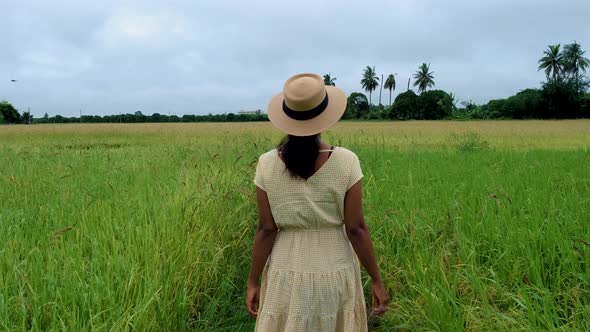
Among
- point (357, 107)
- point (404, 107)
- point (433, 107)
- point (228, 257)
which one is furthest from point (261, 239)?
point (357, 107)

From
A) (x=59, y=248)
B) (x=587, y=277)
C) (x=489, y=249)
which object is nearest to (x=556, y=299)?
(x=587, y=277)

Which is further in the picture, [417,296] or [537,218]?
[537,218]

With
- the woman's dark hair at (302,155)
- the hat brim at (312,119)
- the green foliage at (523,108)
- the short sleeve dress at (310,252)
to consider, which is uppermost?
the green foliage at (523,108)

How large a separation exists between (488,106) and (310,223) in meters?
62.0

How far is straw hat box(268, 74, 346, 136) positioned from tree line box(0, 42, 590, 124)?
1696 inches

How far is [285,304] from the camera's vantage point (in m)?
1.83

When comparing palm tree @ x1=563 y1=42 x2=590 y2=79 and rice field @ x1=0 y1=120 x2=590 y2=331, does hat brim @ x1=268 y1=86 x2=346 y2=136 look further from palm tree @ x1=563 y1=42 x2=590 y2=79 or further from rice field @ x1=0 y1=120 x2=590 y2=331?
palm tree @ x1=563 y1=42 x2=590 y2=79

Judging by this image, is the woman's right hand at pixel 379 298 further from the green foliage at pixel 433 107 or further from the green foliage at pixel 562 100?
the green foliage at pixel 433 107

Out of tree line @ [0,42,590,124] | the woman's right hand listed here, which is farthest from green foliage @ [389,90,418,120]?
the woman's right hand

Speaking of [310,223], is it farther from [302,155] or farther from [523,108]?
[523,108]

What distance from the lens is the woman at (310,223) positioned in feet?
5.51

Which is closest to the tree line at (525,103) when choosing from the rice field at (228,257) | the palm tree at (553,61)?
the palm tree at (553,61)

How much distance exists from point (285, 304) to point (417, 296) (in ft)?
3.62

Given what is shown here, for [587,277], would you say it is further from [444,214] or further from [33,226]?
[33,226]
